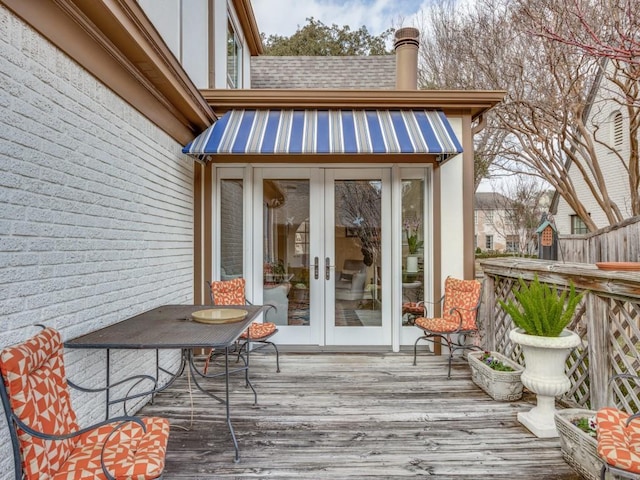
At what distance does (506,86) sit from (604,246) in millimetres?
4042

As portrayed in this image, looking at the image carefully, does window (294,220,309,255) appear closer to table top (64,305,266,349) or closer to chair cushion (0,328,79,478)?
table top (64,305,266,349)

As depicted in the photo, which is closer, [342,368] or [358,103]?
[342,368]

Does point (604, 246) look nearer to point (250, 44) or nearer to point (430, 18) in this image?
point (430, 18)

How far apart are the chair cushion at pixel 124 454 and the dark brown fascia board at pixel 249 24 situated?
7.62m

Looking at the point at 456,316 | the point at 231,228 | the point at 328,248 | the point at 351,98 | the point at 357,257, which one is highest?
the point at 351,98

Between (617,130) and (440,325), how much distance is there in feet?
29.0

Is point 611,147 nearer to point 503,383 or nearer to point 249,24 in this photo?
point 503,383

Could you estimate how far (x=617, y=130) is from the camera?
981 centimetres

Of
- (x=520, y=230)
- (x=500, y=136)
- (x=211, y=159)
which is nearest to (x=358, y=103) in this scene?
(x=211, y=159)

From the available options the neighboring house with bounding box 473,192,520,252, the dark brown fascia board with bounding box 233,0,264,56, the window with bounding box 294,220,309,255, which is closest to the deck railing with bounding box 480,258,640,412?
the window with bounding box 294,220,309,255

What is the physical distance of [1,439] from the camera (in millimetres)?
1983

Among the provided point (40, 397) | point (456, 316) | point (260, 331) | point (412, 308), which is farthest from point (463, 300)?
point (40, 397)

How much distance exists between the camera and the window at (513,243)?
20.4 meters

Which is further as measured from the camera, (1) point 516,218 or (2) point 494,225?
(2) point 494,225
